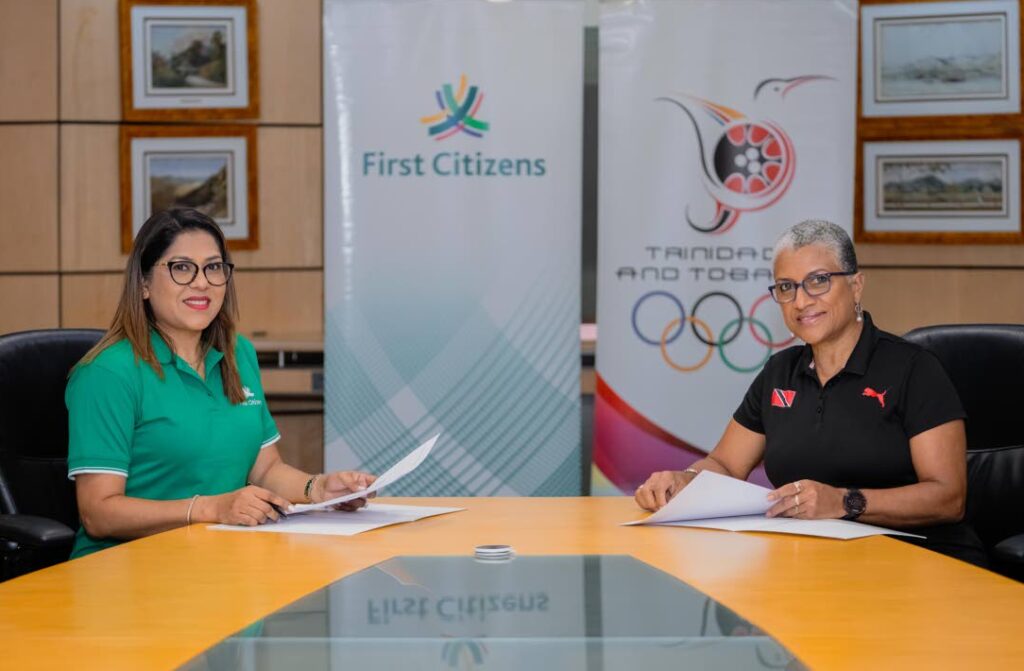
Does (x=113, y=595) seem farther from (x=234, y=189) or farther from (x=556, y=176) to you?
(x=234, y=189)

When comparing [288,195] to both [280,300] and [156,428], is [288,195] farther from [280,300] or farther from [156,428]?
[156,428]

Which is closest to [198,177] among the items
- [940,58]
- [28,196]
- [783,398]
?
[28,196]

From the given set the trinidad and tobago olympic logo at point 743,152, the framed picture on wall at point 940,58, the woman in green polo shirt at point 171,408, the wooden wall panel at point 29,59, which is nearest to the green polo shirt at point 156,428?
the woman in green polo shirt at point 171,408

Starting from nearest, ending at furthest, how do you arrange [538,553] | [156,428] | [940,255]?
[538,553]
[156,428]
[940,255]

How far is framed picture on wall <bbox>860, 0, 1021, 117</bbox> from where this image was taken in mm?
5238

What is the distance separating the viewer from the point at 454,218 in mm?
4805

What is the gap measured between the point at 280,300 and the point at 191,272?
114 inches

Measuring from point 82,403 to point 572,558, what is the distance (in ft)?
3.89

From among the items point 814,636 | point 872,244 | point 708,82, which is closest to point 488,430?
point 708,82

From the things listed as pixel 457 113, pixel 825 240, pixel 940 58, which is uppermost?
pixel 940 58

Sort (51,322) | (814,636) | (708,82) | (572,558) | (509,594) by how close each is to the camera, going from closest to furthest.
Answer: (814,636), (509,594), (572,558), (708,82), (51,322)

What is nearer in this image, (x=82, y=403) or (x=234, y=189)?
(x=82, y=403)

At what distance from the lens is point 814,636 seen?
154 cm

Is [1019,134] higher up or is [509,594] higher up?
[1019,134]
